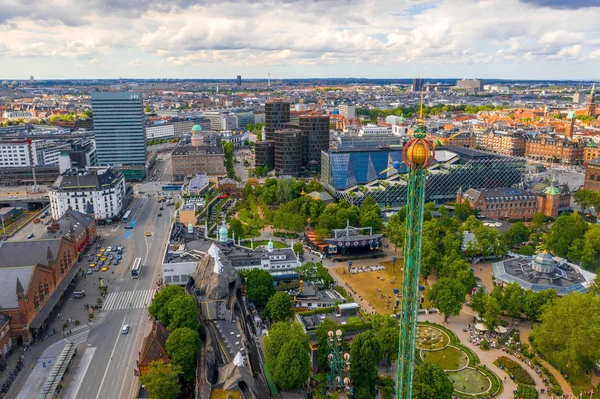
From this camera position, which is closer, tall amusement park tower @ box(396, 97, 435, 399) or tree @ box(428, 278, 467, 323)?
tall amusement park tower @ box(396, 97, 435, 399)

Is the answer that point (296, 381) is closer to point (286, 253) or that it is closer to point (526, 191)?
point (286, 253)

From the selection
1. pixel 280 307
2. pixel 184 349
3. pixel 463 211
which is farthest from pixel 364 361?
pixel 463 211

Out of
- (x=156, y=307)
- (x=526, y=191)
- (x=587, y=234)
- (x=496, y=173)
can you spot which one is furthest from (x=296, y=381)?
(x=496, y=173)

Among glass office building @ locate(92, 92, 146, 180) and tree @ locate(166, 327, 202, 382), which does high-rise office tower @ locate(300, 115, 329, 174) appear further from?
tree @ locate(166, 327, 202, 382)

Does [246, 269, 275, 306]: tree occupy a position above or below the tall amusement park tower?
below

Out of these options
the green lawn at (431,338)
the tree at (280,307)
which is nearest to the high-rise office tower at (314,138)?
the tree at (280,307)

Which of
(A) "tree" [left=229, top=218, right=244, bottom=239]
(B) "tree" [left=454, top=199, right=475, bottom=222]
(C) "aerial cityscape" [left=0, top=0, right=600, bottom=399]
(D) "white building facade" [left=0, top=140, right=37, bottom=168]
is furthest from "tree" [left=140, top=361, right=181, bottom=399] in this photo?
(D) "white building facade" [left=0, top=140, right=37, bottom=168]
